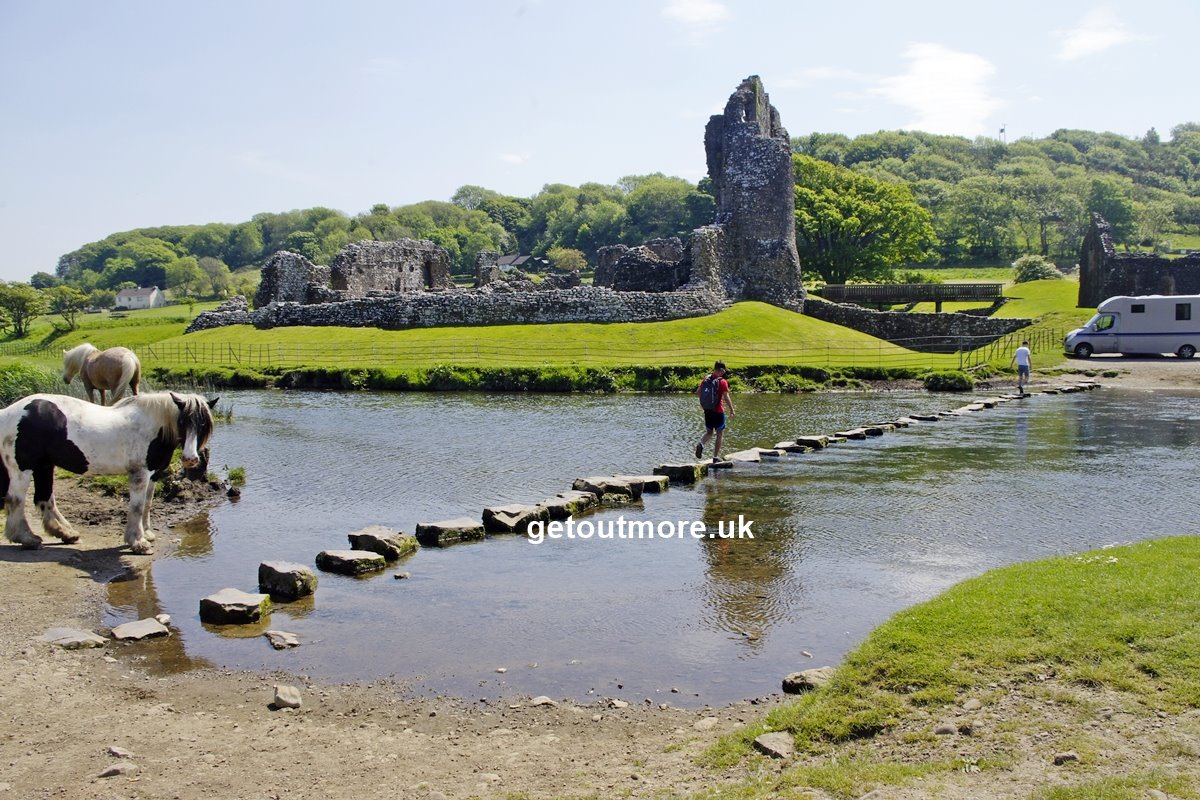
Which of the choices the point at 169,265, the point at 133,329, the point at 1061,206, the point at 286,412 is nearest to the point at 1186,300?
the point at 286,412

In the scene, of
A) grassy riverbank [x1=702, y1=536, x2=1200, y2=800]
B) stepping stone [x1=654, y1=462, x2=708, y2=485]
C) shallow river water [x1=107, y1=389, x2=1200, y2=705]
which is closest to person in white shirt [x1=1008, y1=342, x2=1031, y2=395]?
shallow river water [x1=107, y1=389, x2=1200, y2=705]

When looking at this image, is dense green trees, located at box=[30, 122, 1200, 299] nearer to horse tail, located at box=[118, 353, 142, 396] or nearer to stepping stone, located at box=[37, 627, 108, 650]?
horse tail, located at box=[118, 353, 142, 396]

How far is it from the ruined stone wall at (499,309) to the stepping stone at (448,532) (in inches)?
1272

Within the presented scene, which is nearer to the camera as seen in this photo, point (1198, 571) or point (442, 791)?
point (442, 791)

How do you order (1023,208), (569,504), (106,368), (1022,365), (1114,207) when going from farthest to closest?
(1114,207) < (1023,208) < (1022,365) < (106,368) < (569,504)

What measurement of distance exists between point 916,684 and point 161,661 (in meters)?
7.16

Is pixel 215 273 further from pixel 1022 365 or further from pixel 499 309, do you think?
pixel 1022 365

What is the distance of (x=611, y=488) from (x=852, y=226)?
54.4m

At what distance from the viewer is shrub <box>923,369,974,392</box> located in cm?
3584

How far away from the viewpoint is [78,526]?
49.1 feet

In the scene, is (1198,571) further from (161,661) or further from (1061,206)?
(1061,206)

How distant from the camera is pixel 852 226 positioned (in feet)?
221

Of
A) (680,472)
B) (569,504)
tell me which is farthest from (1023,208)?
(569,504)

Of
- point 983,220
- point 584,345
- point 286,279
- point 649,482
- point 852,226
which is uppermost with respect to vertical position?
point 983,220
